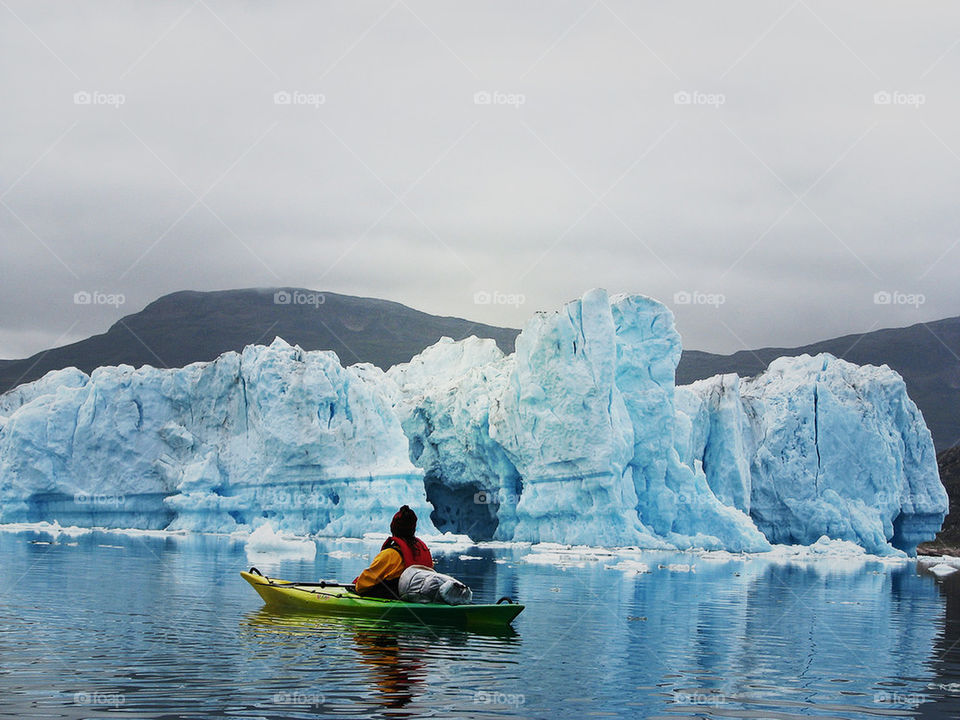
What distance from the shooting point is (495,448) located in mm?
43594

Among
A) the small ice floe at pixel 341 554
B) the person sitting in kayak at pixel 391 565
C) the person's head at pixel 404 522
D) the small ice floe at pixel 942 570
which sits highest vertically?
the person's head at pixel 404 522

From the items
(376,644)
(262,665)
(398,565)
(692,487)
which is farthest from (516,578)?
(692,487)

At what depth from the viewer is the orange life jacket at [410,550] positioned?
13.5m

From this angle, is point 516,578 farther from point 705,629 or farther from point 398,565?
point 398,565

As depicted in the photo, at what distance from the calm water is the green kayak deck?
11.1 inches

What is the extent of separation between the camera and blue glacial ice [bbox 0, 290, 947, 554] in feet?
132

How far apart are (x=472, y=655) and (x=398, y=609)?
7.21 ft

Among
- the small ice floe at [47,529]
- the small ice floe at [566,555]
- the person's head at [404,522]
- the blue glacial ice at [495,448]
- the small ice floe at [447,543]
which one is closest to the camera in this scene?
the person's head at [404,522]

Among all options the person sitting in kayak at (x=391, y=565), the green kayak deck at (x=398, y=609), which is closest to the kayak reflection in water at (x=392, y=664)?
the green kayak deck at (x=398, y=609)

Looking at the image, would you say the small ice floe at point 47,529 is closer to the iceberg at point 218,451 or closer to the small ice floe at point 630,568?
the iceberg at point 218,451

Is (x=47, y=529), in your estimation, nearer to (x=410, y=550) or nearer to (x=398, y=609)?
(x=398, y=609)

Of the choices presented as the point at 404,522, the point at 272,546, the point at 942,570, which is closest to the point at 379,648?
the point at 404,522

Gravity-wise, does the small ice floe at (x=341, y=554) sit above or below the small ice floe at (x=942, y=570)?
above

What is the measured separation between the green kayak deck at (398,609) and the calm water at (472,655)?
28 cm
